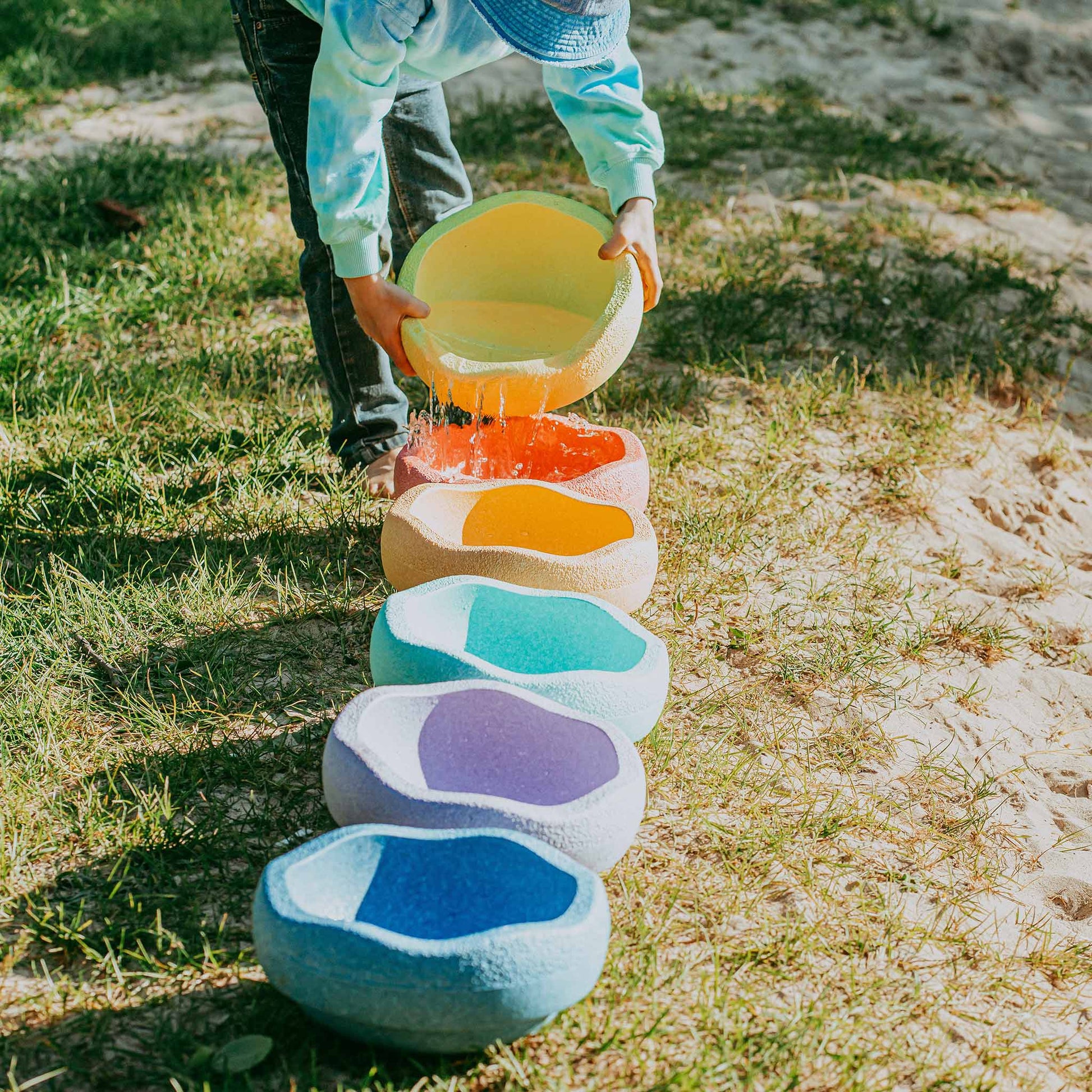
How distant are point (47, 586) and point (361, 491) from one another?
64 cm

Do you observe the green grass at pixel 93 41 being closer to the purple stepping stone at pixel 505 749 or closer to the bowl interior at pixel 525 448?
the bowl interior at pixel 525 448

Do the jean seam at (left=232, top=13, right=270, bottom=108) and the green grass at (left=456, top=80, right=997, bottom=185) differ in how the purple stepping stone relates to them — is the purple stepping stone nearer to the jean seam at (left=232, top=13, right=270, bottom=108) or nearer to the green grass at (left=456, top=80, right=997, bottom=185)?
the jean seam at (left=232, top=13, right=270, bottom=108)

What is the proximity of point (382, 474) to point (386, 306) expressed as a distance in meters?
0.49

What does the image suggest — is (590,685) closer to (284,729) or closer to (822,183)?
(284,729)

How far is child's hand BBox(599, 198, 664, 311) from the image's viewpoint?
2.20 metres

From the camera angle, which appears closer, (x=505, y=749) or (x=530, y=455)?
(x=505, y=749)

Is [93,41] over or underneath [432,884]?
over

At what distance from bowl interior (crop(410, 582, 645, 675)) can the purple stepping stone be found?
0.56ft

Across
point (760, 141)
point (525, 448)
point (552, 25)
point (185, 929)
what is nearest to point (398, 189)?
point (525, 448)

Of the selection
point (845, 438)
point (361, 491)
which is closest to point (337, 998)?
point (361, 491)

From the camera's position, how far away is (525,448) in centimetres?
237

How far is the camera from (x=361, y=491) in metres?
2.46

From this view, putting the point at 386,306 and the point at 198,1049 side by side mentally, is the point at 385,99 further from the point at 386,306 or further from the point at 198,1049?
the point at 198,1049

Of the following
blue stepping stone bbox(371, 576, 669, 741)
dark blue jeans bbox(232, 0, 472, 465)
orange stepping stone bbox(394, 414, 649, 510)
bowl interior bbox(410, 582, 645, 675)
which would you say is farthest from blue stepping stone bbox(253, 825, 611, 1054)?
dark blue jeans bbox(232, 0, 472, 465)
